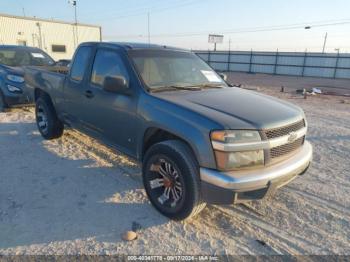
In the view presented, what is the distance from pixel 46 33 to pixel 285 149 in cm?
2817

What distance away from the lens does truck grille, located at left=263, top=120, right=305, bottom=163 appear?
2.75 m

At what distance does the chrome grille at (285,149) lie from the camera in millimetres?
2806

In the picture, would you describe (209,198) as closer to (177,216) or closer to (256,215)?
(177,216)

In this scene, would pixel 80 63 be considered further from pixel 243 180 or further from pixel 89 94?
pixel 243 180

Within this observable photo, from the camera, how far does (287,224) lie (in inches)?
119

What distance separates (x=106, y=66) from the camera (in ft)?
13.0

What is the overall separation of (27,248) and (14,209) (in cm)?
79

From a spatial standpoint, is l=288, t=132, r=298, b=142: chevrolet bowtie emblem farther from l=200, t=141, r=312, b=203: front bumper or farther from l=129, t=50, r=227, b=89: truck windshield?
l=129, t=50, r=227, b=89: truck windshield

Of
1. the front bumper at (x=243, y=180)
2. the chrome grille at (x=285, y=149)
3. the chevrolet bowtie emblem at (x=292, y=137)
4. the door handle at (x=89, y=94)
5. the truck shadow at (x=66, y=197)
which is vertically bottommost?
the truck shadow at (x=66, y=197)

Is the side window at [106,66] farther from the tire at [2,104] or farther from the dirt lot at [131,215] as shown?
the tire at [2,104]

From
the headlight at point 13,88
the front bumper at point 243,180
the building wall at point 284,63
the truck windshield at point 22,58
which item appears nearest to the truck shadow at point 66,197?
the front bumper at point 243,180

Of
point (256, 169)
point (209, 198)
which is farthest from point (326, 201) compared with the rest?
point (209, 198)

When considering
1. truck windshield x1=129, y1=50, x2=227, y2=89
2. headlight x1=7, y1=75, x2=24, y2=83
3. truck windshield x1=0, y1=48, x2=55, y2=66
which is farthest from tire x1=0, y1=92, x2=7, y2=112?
truck windshield x1=129, y1=50, x2=227, y2=89

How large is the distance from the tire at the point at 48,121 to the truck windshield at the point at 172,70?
2588 millimetres
